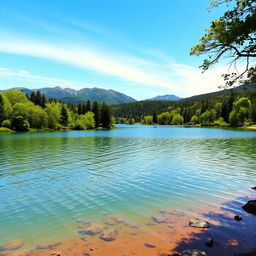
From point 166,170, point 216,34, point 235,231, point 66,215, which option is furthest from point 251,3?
point 166,170

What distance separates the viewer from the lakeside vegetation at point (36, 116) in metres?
104

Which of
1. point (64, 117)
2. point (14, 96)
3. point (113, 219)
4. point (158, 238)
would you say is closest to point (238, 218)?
point (158, 238)

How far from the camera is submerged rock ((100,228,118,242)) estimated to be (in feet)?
30.5

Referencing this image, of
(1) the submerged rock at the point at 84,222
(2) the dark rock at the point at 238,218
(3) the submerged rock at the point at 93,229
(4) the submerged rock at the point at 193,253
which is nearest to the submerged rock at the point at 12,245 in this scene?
(3) the submerged rock at the point at 93,229

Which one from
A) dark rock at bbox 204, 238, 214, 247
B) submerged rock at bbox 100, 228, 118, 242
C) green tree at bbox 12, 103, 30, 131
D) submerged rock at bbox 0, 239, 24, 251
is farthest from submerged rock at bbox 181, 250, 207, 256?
green tree at bbox 12, 103, 30, 131

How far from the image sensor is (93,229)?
33.4ft

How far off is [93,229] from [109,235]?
1027mm

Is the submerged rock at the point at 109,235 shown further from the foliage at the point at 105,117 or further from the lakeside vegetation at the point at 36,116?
the foliage at the point at 105,117

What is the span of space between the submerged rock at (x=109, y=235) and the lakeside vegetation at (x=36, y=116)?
99666mm

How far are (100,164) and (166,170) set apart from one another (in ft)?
27.6

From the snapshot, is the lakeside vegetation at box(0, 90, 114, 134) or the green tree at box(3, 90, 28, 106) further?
the green tree at box(3, 90, 28, 106)

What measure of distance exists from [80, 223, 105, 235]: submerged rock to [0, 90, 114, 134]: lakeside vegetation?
324 ft

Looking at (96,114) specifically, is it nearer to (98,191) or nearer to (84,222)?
(98,191)

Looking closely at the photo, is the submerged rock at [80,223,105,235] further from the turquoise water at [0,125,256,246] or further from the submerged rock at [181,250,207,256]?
the submerged rock at [181,250,207,256]
